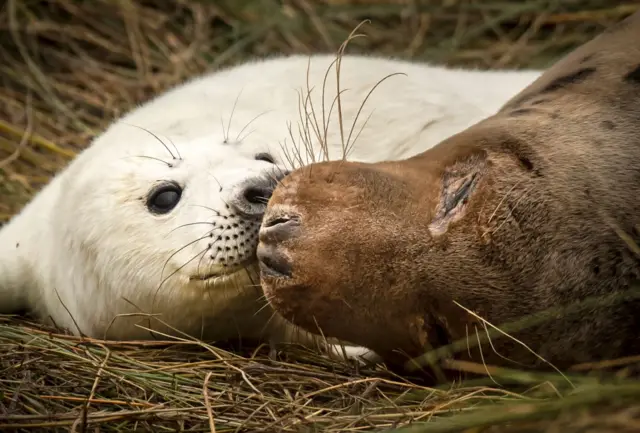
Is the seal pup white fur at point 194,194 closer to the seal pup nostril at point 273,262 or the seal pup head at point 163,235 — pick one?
the seal pup head at point 163,235

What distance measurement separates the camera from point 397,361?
3.11 m

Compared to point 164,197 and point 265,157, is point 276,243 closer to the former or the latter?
point 164,197

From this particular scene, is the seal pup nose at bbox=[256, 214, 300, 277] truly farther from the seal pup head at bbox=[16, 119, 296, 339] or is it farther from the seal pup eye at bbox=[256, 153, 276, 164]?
the seal pup eye at bbox=[256, 153, 276, 164]

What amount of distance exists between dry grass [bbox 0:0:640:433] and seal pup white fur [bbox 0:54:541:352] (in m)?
0.15

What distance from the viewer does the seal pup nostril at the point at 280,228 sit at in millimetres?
2863

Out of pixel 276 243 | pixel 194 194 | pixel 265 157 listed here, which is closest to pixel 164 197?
pixel 194 194

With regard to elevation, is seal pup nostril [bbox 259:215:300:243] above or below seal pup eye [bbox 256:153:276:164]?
below

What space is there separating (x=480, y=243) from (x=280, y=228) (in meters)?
0.56

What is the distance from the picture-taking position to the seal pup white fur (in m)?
3.36

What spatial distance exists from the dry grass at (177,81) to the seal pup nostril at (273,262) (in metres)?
0.42

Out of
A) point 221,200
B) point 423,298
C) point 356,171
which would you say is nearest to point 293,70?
A: point 221,200

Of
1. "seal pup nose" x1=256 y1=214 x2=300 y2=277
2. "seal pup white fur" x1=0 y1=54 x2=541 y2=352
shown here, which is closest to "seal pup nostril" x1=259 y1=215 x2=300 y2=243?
"seal pup nose" x1=256 y1=214 x2=300 y2=277

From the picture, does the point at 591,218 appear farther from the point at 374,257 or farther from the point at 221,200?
the point at 221,200

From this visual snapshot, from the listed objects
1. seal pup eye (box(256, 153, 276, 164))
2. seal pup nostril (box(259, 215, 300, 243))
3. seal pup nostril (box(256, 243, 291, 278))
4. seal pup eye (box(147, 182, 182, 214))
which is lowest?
seal pup nostril (box(256, 243, 291, 278))
